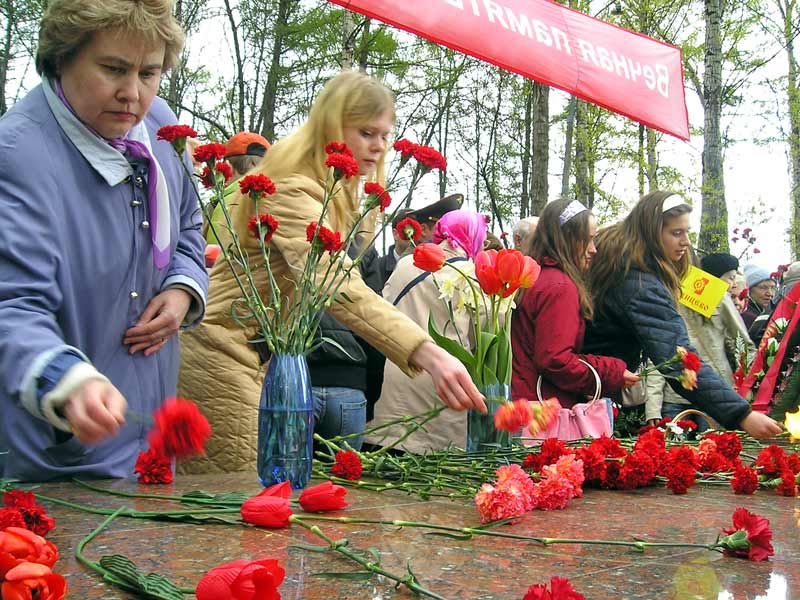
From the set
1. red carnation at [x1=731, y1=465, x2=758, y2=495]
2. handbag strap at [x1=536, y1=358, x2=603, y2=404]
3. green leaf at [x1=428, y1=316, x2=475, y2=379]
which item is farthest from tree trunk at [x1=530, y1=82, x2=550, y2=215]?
red carnation at [x1=731, y1=465, x2=758, y2=495]

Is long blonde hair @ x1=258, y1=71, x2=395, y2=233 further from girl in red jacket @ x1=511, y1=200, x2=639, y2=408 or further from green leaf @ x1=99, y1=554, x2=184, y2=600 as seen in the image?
green leaf @ x1=99, y1=554, x2=184, y2=600

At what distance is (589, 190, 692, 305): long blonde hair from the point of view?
153 inches

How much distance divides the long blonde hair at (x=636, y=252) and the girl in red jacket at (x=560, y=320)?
73mm

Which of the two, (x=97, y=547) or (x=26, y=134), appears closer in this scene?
(x=97, y=547)

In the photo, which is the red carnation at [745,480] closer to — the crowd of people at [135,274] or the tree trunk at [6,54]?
the crowd of people at [135,274]

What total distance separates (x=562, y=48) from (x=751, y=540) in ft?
12.6

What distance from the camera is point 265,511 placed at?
1.49 m

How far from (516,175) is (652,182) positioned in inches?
264

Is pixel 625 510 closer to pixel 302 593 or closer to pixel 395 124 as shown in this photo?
pixel 302 593

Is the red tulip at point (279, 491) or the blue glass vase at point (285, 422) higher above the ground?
the blue glass vase at point (285, 422)

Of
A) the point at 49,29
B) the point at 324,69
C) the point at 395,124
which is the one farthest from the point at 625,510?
the point at 324,69

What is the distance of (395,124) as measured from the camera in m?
2.71

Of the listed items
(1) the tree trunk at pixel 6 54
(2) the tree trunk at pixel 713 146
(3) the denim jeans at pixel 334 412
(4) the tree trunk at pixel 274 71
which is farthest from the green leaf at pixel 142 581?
(4) the tree trunk at pixel 274 71

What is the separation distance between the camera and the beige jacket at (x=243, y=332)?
2168mm
